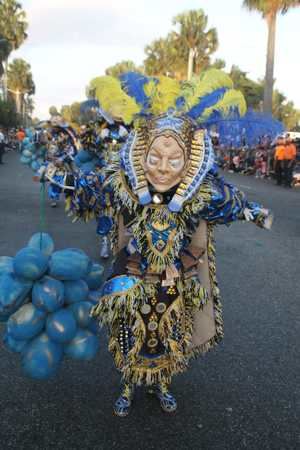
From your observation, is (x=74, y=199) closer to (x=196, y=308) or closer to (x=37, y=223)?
(x=196, y=308)

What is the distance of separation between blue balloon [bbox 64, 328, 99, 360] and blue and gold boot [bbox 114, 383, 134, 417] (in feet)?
1.63

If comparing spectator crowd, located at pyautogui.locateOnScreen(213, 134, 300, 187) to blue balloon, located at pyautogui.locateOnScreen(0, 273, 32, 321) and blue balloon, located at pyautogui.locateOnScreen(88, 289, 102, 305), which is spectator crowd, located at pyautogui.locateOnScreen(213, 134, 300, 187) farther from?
blue balloon, located at pyautogui.locateOnScreen(0, 273, 32, 321)

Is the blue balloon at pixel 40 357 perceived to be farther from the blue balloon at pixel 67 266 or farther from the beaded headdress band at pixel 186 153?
the beaded headdress band at pixel 186 153

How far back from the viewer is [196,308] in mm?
2588

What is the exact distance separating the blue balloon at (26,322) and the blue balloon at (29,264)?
0.17m

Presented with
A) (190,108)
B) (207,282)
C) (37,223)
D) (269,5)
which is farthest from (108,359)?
(269,5)

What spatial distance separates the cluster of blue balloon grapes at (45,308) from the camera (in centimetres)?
214

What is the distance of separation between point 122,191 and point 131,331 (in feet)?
2.56

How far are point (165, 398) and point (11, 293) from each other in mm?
1188

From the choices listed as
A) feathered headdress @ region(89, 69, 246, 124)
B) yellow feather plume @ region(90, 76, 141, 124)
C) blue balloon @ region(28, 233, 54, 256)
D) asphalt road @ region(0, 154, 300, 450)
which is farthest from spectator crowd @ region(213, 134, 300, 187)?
blue balloon @ region(28, 233, 54, 256)

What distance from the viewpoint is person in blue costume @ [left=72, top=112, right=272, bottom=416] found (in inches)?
89.5

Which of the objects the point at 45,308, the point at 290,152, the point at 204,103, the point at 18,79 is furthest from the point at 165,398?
the point at 18,79

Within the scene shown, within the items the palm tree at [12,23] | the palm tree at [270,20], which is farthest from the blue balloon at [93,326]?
the palm tree at [12,23]

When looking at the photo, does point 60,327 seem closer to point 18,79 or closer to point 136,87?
point 136,87
